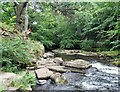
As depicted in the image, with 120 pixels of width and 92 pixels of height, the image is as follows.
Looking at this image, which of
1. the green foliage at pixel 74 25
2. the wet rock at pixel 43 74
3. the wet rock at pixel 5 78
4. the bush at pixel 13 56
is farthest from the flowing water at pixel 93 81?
the green foliage at pixel 74 25

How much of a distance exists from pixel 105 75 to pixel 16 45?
2.10 metres

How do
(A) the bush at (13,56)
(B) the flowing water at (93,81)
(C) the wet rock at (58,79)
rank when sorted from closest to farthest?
1. (B) the flowing water at (93,81)
2. (C) the wet rock at (58,79)
3. (A) the bush at (13,56)

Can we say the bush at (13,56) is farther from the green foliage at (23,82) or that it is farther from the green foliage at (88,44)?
the green foliage at (88,44)

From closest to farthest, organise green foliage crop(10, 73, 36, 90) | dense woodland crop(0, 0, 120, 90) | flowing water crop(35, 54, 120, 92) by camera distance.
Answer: green foliage crop(10, 73, 36, 90), flowing water crop(35, 54, 120, 92), dense woodland crop(0, 0, 120, 90)

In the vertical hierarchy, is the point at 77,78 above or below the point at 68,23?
below

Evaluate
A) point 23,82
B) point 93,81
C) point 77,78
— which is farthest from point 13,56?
point 93,81

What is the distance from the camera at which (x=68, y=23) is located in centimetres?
1142

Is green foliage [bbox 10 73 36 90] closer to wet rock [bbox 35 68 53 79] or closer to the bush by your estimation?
wet rock [bbox 35 68 53 79]

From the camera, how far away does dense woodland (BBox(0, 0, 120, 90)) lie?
7.71 m

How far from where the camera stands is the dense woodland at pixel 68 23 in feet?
25.3

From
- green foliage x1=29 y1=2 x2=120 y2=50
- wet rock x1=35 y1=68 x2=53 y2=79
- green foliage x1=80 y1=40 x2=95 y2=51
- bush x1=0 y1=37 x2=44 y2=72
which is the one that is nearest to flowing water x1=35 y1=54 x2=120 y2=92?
wet rock x1=35 y1=68 x2=53 y2=79

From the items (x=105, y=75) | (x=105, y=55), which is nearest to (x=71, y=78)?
(x=105, y=75)

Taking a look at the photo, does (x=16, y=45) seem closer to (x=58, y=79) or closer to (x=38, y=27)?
(x=58, y=79)

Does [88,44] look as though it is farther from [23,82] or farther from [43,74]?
[23,82]
